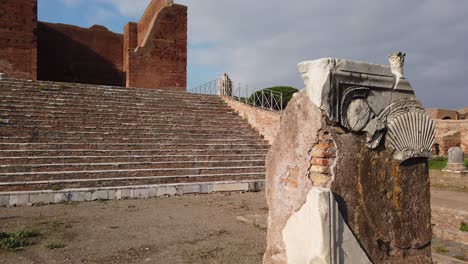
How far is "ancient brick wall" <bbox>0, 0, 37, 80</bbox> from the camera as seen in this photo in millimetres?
15922

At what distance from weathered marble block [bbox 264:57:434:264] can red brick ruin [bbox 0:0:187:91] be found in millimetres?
16470

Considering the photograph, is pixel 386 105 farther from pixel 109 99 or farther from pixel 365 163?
pixel 109 99

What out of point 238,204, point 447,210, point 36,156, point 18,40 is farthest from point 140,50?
point 447,210

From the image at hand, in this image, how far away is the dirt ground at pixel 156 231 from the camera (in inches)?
170

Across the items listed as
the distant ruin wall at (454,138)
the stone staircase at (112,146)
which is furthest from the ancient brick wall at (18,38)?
the distant ruin wall at (454,138)

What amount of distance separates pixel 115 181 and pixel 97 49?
1756 centimetres

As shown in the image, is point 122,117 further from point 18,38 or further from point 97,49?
point 97,49

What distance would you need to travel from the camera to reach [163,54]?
765 inches

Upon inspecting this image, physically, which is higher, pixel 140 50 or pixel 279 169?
pixel 140 50

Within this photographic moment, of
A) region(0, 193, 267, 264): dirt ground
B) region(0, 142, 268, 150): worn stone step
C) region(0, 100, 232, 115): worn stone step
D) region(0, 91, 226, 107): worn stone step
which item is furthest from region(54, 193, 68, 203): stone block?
region(0, 91, 226, 107): worn stone step

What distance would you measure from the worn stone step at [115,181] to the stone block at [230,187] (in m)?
0.49

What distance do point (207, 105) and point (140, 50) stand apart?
592 cm

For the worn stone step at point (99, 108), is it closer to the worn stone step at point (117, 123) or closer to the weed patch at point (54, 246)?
the worn stone step at point (117, 123)

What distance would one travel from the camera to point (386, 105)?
9.56 feet
